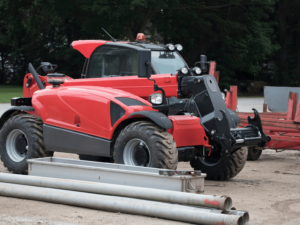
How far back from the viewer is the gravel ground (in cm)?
516

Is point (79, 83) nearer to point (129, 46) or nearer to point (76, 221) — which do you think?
point (129, 46)

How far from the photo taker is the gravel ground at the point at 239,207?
16.9 ft

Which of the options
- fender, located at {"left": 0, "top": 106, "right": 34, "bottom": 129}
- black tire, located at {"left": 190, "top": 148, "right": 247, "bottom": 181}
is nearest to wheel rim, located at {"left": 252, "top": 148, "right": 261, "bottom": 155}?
black tire, located at {"left": 190, "top": 148, "right": 247, "bottom": 181}

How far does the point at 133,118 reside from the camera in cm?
691

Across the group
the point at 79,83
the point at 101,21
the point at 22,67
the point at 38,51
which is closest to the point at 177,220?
the point at 79,83

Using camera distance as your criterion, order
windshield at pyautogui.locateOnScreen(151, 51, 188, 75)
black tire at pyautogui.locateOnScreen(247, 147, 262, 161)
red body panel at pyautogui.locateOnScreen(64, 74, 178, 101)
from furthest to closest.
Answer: black tire at pyautogui.locateOnScreen(247, 147, 262, 161), windshield at pyautogui.locateOnScreen(151, 51, 188, 75), red body panel at pyautogui.locateOnScreen(64, 74, 178, 101)

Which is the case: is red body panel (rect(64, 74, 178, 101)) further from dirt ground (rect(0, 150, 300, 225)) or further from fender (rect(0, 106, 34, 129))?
dirt ground (rect(0, 150, 300, 225))

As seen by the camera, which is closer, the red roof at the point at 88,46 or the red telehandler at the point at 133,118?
the red telehandler at the point at 133,118

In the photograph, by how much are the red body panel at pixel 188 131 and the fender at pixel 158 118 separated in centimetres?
29

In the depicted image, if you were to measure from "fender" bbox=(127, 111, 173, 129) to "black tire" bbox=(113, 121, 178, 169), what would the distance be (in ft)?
0.40

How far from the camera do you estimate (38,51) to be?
38.5 meters

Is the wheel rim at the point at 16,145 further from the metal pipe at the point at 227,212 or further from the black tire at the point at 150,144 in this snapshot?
the metal pipe at the point at 227,212

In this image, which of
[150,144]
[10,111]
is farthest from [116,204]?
[10,111]

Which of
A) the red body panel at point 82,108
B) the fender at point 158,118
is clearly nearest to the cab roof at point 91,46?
the red body panel at point 82,108
